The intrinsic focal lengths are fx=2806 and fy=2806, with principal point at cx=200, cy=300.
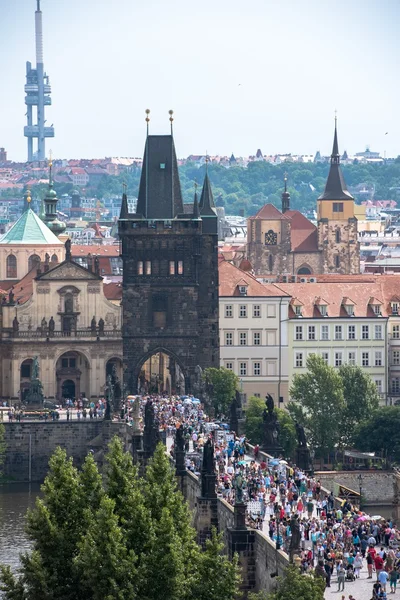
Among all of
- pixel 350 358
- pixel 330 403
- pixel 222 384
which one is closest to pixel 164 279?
pixel 222 384

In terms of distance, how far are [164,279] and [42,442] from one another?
17157mm

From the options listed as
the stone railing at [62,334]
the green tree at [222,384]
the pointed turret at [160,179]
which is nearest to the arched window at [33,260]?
the stone railing at [62,334]

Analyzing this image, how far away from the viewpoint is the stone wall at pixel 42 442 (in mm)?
140375

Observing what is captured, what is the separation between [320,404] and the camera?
13925 centimetres

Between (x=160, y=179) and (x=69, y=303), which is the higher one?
(x=160, y=179)

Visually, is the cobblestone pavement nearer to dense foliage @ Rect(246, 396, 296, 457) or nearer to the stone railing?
dense foliage @ Rect(246, 396, 296, 457)

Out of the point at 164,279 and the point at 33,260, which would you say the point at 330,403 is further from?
the point at 33,260

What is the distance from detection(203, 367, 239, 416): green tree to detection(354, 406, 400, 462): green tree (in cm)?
1092

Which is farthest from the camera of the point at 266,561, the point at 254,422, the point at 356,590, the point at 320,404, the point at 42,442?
the point at 42,442

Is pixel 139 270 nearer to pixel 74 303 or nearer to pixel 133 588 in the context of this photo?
pixel 74 303

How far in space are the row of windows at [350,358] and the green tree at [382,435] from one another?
25.1m

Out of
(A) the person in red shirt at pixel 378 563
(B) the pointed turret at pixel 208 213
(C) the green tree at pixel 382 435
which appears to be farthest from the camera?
(B) the pointed turret at pixel 208 213

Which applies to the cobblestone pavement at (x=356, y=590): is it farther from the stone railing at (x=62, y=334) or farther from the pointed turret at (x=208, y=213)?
the stone railing at (x=62, y=334)

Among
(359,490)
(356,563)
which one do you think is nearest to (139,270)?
(359,490)
